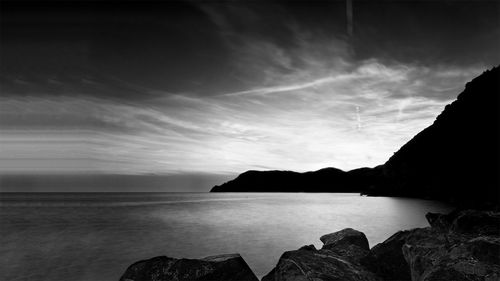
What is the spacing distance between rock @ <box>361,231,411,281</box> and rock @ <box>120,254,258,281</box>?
12.6ft

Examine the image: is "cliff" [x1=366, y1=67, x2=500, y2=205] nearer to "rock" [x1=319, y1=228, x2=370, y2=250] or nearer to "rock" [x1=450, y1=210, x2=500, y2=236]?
"rock" [x1=450, y1=210, x2=500, y2=236]

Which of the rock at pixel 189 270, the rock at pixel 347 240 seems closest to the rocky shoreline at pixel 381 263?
the rock at pixel 189 270

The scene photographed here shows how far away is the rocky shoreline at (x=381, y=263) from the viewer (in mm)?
6449

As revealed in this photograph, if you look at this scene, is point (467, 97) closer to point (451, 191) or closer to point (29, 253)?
point (451, 191)

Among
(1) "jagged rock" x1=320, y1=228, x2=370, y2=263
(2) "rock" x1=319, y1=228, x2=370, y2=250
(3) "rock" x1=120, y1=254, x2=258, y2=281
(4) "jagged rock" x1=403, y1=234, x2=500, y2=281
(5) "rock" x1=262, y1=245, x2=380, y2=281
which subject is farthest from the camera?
(2) "rock" x1=319, y1=228, x2=370, y2=250

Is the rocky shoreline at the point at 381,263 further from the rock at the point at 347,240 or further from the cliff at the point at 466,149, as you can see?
the cliff at the point at 466,149

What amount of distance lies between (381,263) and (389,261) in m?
0.24

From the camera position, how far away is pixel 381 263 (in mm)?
10000

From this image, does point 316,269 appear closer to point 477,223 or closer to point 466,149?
point 477,223

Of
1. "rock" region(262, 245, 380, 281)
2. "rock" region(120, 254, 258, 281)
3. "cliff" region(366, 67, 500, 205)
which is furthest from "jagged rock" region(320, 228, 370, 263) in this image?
"cliff" region(366, 67, 500, 205)

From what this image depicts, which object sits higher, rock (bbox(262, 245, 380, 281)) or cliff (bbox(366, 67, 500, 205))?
cliff (bbox(366, 67, 500, 205))

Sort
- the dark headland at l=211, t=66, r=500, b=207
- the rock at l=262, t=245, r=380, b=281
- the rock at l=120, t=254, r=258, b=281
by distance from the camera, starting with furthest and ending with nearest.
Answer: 1. the dark headland at l=211, t=66, r=500, b=207
2. the rock at l=120, t=254, r=258, b=281
3. the rock at l=262, t=245, r=380, b=281

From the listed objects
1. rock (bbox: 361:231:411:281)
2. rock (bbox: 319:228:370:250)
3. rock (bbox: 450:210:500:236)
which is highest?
rock (bbox: 450:210:500:236)

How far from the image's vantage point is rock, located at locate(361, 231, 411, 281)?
950cm
